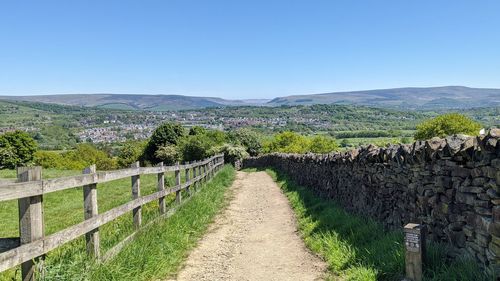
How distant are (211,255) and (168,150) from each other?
271ft

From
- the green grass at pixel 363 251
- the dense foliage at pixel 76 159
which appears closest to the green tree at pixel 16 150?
the dense foliage at pixel 76 159

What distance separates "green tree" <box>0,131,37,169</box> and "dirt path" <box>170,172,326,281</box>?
73625mm

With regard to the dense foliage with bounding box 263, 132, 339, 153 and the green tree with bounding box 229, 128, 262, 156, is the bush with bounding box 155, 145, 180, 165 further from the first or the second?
the dense foliage with bounding box 263, 132, 339, 153

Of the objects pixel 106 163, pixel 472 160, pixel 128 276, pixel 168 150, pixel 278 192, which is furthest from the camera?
pixel 106 163

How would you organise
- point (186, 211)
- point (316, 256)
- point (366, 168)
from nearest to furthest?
point (316, 256) < point (366, 168) < point (186, 211)

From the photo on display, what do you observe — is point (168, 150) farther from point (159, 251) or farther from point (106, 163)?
point (159, 251)

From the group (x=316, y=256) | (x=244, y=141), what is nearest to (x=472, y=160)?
(x=316, y=256)

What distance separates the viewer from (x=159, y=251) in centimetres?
748

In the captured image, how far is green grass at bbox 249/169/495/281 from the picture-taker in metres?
5.45

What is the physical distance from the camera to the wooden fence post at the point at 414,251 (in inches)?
212

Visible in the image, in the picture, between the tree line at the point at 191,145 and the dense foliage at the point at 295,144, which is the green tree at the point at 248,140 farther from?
the dense foliage at the point at 295,144

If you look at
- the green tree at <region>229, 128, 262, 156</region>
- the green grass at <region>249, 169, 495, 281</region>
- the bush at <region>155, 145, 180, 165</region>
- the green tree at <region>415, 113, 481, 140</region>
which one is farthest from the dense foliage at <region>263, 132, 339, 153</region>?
the green grass at <region>249, 169, 495, 281</region>

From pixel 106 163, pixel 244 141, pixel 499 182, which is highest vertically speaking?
pixel 499 182

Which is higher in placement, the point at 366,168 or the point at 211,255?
the point at 366,168
